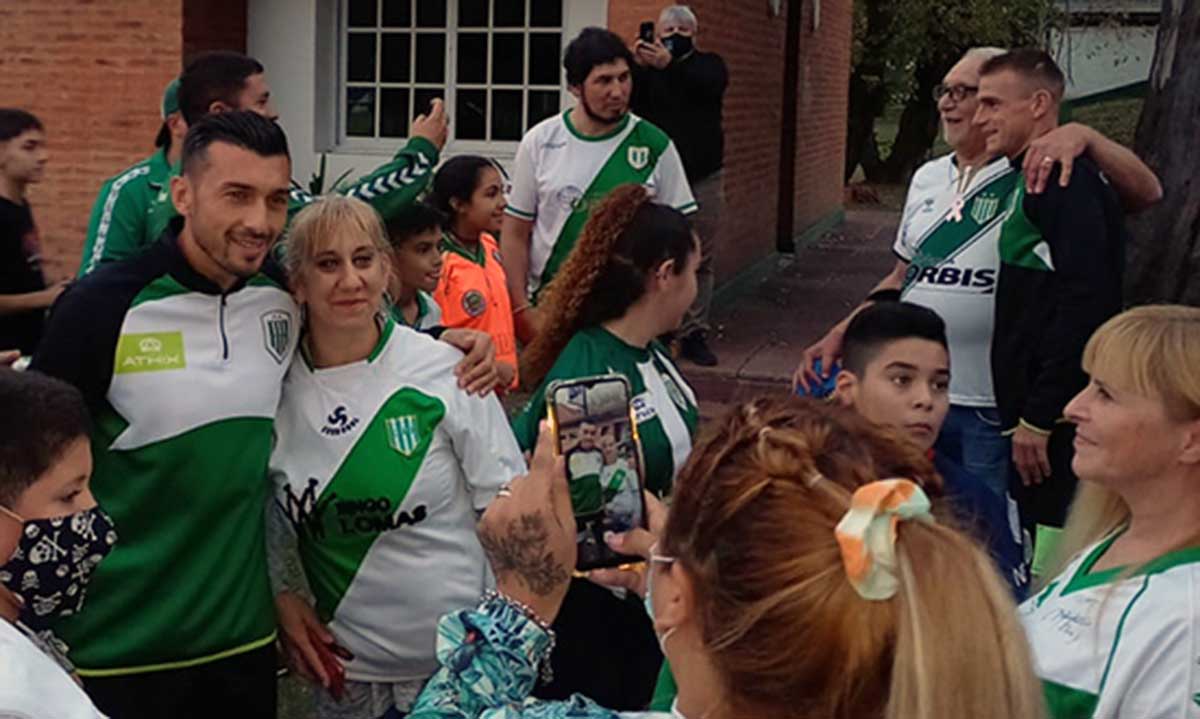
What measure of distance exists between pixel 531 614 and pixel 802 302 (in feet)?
35.7

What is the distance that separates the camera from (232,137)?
10.3 feet

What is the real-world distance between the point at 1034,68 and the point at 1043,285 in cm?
75

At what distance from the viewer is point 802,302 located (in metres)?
12.8

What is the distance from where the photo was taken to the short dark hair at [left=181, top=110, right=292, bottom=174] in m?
3.13

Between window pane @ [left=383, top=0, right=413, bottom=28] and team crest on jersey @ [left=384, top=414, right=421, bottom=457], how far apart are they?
834 centimetres

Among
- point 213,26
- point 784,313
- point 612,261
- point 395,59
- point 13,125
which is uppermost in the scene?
point 213,26

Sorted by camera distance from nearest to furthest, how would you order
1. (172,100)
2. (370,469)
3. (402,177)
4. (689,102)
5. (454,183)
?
(370,469), (402,177), (172,100), (454,183), (689,102)

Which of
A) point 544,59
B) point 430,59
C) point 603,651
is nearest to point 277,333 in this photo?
point 603,651

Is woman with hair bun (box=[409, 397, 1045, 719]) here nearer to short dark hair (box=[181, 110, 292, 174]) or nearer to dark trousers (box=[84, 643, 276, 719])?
dark trousers (box=[84, 643, 276, 719])

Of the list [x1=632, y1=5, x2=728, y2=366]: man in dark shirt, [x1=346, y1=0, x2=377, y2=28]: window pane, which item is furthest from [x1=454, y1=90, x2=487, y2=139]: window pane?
[x1=632, y1=5, x2=728, y2=366]: man in dark shirt

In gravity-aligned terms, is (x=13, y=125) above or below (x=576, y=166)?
above

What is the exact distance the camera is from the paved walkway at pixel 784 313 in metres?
9.27

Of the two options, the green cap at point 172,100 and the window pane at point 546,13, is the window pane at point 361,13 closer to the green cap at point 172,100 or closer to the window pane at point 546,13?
the window pane at point 546,13

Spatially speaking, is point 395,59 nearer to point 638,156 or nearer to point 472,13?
point 472,13
